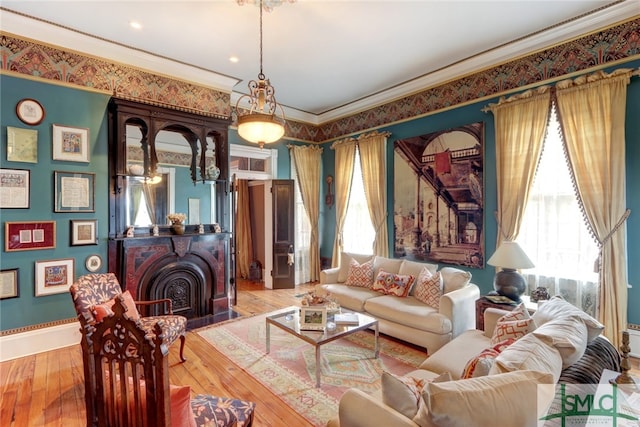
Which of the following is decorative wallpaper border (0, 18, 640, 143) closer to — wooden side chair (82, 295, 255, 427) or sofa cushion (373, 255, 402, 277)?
sofa cushion (373, 255, 402, 277)

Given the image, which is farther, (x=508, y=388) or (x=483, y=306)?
(x=483, y=306)

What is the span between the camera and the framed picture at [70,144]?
3506 mm

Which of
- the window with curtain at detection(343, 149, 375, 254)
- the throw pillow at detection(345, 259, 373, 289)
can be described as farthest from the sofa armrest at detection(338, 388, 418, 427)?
the window with curtain at detection(343, 149, 375, 254)

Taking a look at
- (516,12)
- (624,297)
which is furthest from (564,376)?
(516,12)

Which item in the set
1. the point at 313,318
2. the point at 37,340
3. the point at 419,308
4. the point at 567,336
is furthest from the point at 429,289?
the point at 37,340

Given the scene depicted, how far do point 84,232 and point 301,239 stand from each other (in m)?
3.69

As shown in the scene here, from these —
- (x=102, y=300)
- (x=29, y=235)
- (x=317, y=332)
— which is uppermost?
(x=29, y=235)

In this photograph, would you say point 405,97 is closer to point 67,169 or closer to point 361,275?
point 361,275

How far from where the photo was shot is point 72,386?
2.77 m

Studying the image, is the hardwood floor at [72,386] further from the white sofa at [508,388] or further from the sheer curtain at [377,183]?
the sheer curtain at [377,183]

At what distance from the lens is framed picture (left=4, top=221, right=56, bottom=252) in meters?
3.25

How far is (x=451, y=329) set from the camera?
3.19 meters

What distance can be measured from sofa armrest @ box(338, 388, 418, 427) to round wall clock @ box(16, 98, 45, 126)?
13.9 feet

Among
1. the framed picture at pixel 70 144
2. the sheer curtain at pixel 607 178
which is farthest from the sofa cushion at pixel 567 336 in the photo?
the framed picture at pixel 70 144
